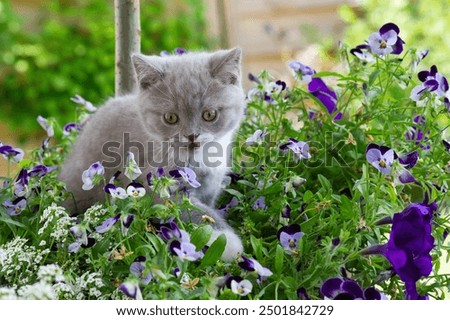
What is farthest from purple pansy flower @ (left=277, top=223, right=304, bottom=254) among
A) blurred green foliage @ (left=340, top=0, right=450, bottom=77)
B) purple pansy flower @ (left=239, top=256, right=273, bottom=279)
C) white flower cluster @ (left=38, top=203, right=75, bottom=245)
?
blurred green foliage @ (left=340, top=0, right=450, bottom=77)

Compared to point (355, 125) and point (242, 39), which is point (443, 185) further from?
point (242, 39)

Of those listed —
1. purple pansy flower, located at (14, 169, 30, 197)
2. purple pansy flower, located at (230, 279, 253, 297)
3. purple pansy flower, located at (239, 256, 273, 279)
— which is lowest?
purple pansy flower, located at (230, 279, 253, 297)

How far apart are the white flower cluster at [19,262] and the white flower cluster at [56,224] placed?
28 millimetres

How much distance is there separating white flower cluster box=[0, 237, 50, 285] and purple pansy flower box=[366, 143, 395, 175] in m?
0.47

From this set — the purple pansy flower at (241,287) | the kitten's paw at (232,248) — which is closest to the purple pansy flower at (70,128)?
the kitten's paw at (232,248)

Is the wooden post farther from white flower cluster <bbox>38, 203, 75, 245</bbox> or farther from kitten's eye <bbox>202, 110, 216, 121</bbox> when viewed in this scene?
white flower cluster <bbox>38, 203, 75, 245</bbox>

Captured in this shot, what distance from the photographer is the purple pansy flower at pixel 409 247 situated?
0.75 meters

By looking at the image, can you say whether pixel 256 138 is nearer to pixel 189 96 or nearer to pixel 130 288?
pixel 189 96

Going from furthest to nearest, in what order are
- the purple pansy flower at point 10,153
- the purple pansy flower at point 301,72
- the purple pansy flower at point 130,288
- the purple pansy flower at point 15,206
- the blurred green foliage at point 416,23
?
the blurred green foliage at point 416,23
the purple pansy flower at point 301,72
the purple pansy flower at point 10,153
the purple pansy flower at point 15,206
the purple pansy flower at point 130,288

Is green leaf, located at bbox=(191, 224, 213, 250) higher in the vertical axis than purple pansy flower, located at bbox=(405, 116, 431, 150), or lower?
lower

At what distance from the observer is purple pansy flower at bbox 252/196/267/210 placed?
3.23 feet

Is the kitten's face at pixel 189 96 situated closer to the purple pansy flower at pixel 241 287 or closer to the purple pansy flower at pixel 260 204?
the purple pansy flower at pixel 260 204
